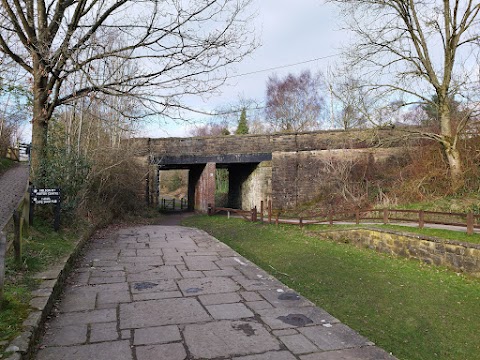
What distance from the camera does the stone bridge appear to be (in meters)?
18.5

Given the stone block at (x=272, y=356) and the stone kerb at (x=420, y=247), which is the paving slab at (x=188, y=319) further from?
the stone kerb at (x=420, y=247)

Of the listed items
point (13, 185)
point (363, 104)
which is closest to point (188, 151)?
point (13, 185)

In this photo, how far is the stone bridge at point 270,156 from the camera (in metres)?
18.5

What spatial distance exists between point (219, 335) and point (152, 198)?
17.0m

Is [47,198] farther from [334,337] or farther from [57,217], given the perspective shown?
[334,337]

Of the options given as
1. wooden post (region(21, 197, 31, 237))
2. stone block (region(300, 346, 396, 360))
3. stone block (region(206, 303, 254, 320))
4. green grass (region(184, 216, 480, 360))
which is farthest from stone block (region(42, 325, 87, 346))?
wooden post (region(21, 197, 31, 237))

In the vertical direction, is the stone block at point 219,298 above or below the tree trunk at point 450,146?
below

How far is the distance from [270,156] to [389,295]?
46.7 feet

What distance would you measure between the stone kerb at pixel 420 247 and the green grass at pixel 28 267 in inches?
290

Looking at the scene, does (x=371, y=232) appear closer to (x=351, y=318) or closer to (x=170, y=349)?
(x=351, y=318)

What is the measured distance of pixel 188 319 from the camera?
3.79 meters

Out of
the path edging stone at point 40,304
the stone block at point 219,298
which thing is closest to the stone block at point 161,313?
the stone block at point 219,298

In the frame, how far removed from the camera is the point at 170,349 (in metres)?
3.09

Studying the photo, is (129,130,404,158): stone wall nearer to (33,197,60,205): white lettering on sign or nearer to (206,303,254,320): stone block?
(33,197,60,205): white lettering on sign
